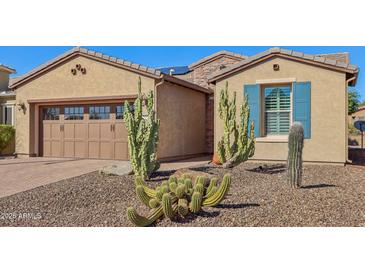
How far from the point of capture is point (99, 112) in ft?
37.2

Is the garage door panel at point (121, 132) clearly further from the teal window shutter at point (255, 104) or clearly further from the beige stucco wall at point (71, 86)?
the teal window shutter at point (255, 104)

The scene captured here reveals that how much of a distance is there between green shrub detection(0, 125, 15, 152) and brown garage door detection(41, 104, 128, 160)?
2.00 m

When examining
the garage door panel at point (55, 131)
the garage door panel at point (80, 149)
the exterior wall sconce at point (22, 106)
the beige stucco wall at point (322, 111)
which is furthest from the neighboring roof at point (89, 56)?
the beige stucco wall at point (322, 111)

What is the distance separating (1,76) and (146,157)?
1310cm

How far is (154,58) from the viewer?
7.23 m

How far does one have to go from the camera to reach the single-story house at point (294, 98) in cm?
912

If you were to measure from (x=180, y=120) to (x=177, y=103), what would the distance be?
72 centimetres

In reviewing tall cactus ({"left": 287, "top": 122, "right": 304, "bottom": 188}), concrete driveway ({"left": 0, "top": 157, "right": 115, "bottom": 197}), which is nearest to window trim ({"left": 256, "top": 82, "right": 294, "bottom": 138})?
tall cactus ({"left": 287, "top": 122, "right": 304, "bottom": 188})

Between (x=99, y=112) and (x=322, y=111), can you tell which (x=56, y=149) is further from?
(x=322, y=111)

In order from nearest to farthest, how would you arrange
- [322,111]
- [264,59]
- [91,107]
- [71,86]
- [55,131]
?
1. [322,111]
2. [264,59]
3. [91,107]
4. [71,86]
5. [55,131]

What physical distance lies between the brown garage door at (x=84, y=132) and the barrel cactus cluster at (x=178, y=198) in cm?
621

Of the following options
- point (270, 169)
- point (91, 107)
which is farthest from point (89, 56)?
point (270, 169)

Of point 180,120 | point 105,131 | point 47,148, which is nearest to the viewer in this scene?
point 105,131

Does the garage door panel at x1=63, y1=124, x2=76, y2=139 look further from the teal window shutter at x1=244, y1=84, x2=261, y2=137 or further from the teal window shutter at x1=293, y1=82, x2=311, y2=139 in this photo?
the teal window shutter at x1=293, y1=82, x2=311, y2=139
